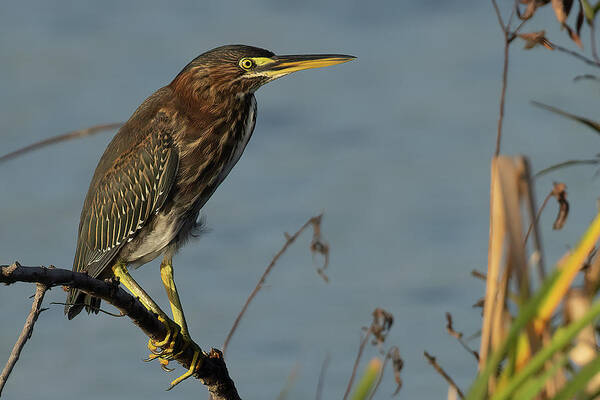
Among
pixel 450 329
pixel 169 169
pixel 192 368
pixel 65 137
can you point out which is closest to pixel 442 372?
pixel 450 329

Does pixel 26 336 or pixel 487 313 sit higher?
pixel 26 336

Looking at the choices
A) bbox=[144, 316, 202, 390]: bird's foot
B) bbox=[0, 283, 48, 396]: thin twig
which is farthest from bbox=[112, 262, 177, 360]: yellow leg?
bbox=[0, 283, 48, 396]: thin twig

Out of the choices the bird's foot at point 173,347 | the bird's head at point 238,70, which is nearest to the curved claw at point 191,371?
the bird's foot at point 173,347

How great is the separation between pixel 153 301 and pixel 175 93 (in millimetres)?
1539

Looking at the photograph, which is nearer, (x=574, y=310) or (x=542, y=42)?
(x=574, y=310)

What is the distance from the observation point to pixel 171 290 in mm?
5316

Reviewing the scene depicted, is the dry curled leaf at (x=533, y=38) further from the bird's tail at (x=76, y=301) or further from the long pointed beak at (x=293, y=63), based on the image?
the bird's tail at (x=76, y=301)

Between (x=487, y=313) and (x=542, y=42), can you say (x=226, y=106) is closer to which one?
(x=542, y=42)

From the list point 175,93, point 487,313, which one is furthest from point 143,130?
point 487,313

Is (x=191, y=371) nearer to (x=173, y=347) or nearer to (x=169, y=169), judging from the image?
(x=173, y=347)

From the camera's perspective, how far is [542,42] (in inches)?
115

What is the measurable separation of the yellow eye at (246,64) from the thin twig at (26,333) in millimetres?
2702

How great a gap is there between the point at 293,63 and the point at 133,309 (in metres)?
2.37

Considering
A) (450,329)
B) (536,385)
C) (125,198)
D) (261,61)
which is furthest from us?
(125,198)
